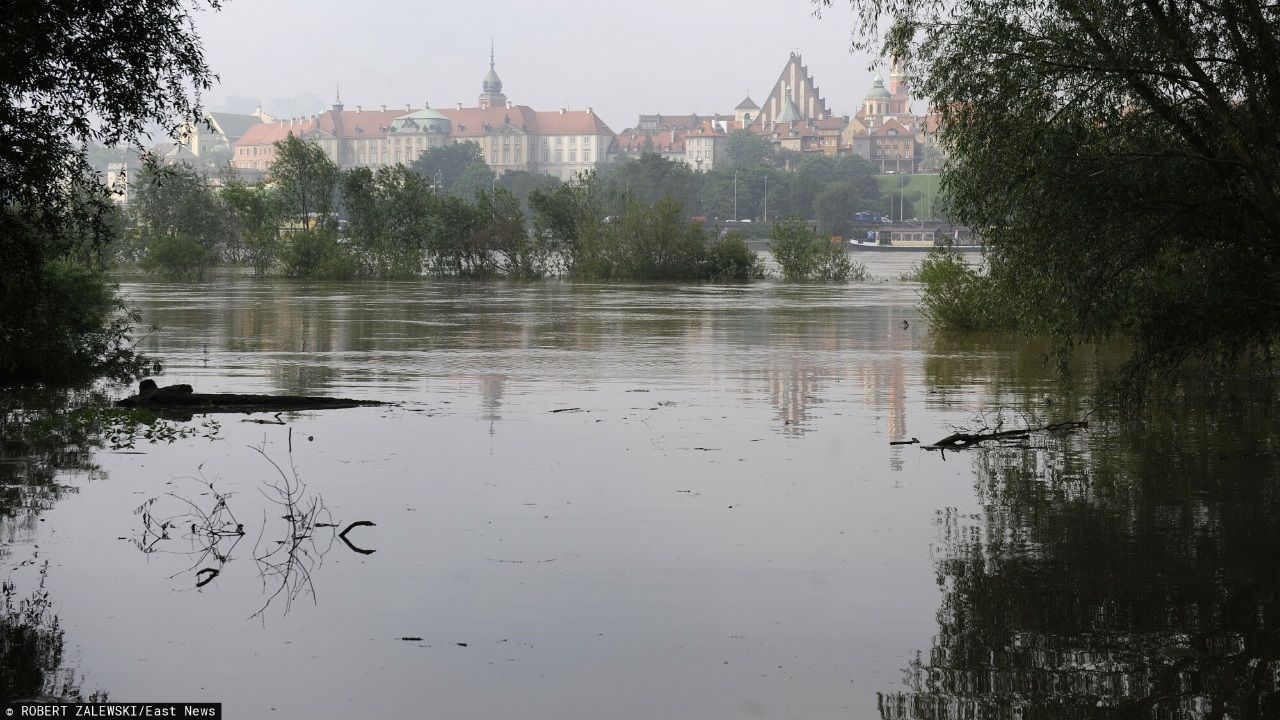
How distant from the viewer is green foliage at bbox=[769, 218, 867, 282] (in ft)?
212

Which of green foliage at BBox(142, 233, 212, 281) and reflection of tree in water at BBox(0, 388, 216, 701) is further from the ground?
green foliage at BBox(142, 233, 212, 281)

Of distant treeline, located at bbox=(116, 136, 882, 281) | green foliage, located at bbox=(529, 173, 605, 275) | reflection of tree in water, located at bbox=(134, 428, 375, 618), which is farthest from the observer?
green foliage, located at bbox=(529, 173, 605, 275)

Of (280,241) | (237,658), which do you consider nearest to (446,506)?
(237,658)

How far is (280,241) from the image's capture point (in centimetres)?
6625

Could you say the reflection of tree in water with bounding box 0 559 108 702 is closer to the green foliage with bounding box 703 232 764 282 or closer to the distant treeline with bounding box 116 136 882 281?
the distant treeline with bounding box 116 136 882 281

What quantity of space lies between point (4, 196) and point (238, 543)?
338 cm

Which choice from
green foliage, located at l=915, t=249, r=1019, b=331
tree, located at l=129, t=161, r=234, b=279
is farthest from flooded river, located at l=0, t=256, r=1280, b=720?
tree, located at l=129, t=161, r=234, b=279

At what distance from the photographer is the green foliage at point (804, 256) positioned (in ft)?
212

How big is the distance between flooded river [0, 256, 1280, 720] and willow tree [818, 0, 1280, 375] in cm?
156

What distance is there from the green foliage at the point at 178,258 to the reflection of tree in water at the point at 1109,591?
55.1 m

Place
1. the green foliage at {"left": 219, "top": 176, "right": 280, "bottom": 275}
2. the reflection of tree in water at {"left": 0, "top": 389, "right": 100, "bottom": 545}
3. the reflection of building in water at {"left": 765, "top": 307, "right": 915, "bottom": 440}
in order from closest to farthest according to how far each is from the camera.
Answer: the reflection of tree in water at {"left": 0, "top": 389, "right": 100, "bottom": 545}, the reflection of building in water at {"left": 765, "top": 307, "right": 915, "bottom": 440}, the green foliage at {"left": 219, "top": 176, "right": 280, "bottom": 275}

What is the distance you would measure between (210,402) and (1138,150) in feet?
35.5

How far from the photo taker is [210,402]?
678 inches

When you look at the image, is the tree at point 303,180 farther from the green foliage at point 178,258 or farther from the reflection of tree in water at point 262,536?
the reflection of tree in water at point 262,536
